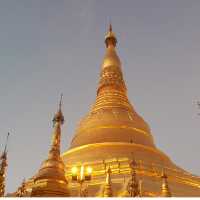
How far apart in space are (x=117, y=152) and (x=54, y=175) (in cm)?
1225

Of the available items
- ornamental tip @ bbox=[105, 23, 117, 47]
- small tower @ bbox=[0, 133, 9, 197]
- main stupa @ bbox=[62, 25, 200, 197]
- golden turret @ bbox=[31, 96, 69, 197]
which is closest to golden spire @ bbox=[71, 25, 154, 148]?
main stupa @ bbox=[62, 25, 200, 197]

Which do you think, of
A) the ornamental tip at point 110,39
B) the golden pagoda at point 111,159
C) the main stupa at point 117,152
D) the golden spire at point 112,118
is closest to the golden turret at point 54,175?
the golden pagoda at point 111,159

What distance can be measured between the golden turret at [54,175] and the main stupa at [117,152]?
384 centimetres

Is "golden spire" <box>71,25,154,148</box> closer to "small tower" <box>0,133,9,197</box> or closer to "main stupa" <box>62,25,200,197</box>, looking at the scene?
"main stupa" <box>62,25,200,197</box>

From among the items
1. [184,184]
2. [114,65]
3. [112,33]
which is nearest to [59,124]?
[184,184]

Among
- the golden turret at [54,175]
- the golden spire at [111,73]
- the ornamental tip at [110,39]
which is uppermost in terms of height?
the ornamental tip at [110,39]

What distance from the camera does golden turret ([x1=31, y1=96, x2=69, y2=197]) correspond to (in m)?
11.7

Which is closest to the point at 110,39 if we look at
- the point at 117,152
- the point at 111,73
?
the point at 111,73

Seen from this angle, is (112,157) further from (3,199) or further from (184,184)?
(3,199)

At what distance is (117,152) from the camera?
24.3m

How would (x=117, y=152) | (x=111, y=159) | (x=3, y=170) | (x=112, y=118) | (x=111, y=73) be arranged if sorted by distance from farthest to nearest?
(x=111, y=73) < (x=112, y=118) < (x=117, y=152) < (x=111, y=159) < (x=3, y=170)

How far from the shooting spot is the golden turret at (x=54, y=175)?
38.4 feet

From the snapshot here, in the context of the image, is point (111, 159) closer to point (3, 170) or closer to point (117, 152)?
point (117, 152)

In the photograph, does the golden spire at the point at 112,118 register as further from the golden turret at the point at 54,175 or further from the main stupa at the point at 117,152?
the golden turret at the point at 54,175
